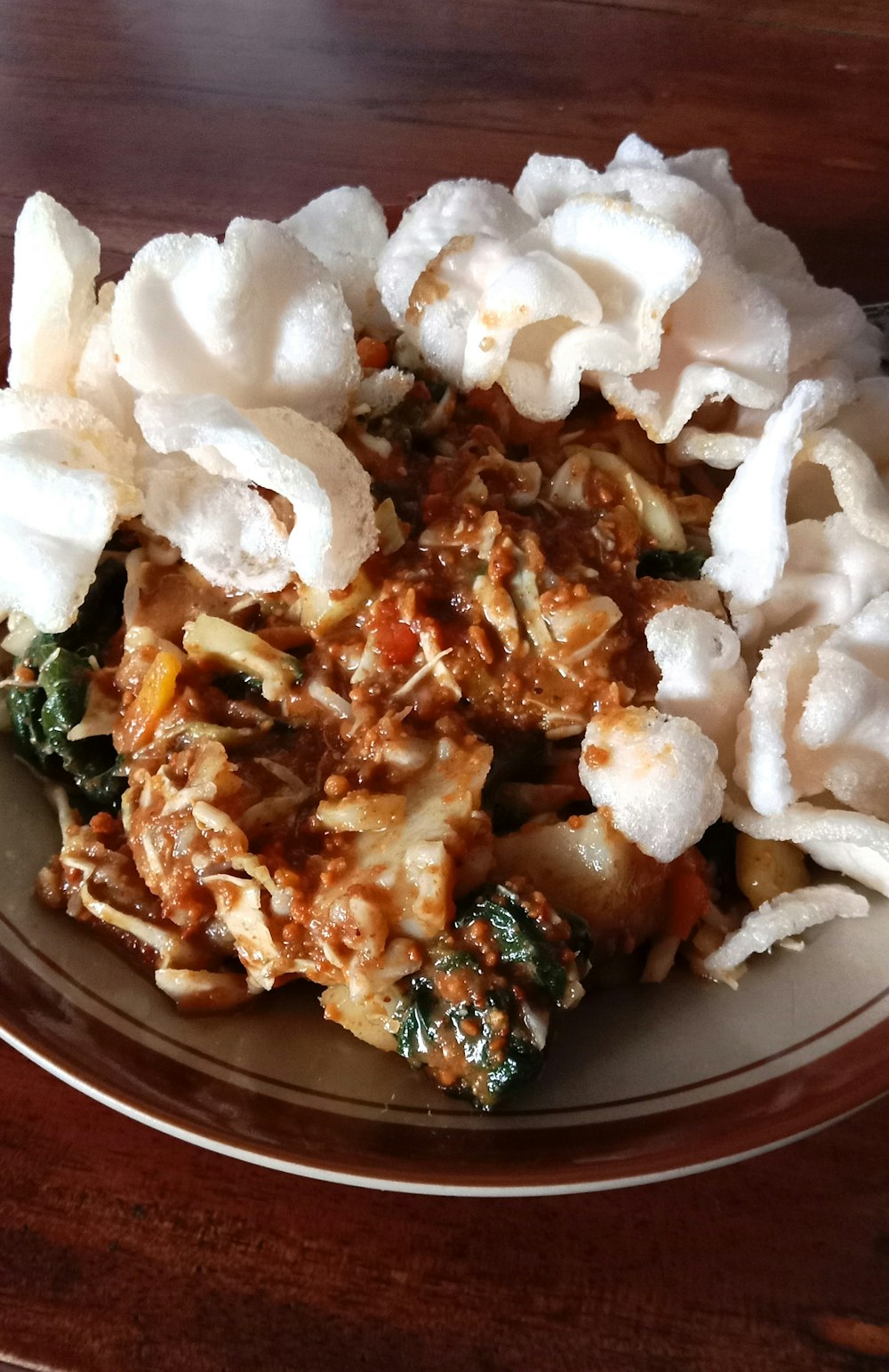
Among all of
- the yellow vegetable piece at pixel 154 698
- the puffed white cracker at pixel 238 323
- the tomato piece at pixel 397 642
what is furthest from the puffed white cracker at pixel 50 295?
the tomato piece at pixel 397 642

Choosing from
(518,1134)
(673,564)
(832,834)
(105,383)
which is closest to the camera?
(518,1134)

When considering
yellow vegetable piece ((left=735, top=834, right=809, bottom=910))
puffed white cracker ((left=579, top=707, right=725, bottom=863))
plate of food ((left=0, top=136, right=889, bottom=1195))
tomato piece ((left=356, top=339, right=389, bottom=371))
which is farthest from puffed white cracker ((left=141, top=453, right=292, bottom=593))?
yellow vegetable piece ((left=735, top=834, right=809, bottom=910))

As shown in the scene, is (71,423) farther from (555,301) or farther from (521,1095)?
(521,1095)

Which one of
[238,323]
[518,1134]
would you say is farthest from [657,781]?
[238,323]

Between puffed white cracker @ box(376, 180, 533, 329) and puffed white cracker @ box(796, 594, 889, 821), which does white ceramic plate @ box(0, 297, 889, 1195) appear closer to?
puffed white cracker @ box(796, 594, 889, 821)

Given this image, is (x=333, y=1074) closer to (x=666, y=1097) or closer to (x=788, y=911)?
(x=666, y=1097)

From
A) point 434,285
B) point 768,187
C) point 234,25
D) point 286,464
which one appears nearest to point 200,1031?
point 286,464

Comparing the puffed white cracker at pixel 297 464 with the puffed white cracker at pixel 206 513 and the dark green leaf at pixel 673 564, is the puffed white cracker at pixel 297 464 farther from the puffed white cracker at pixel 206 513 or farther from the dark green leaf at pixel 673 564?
the dark green leaf at pixel 673 564
